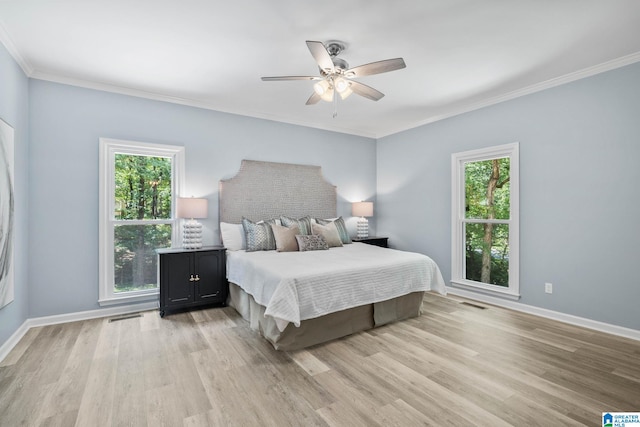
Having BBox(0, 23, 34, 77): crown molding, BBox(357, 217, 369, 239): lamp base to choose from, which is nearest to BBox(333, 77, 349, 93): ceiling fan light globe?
BBox(0, 23, 34, 77): crown molding

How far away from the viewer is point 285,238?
13.3 ft

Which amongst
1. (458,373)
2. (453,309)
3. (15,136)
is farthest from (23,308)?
(453,309)

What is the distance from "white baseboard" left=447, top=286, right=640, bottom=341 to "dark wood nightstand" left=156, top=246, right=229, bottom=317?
337cm

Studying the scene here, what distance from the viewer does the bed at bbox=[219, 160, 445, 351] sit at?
106 inches

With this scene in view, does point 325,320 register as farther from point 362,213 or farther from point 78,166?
point 78,166

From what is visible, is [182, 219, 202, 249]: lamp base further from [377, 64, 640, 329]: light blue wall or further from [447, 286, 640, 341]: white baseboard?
[377, 64, 640, 329]: light blue wall

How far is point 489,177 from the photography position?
426cm

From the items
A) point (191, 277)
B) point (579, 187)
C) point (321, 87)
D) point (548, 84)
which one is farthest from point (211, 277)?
point (548, 84)

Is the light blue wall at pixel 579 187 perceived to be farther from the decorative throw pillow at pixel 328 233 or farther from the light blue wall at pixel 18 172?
the light blue wall at pixel 18 172

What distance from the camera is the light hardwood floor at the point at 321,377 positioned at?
1.87 metres

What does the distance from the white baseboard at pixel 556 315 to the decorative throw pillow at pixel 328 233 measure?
193 centimetres

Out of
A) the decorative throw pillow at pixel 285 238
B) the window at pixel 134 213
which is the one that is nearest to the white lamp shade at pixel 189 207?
the window at pixel 134 213

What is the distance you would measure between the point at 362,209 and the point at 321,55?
3337 mm

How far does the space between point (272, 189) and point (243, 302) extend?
1860mm
